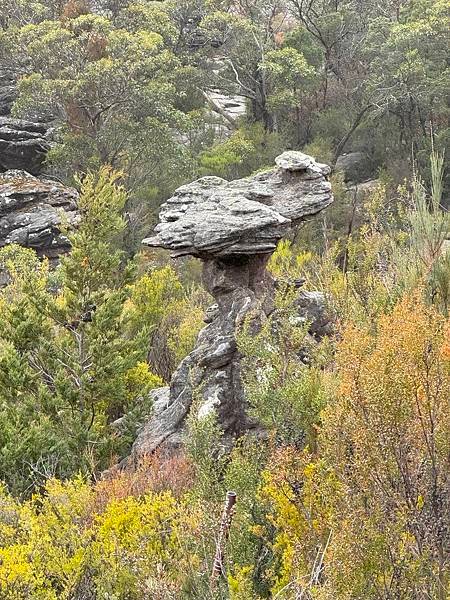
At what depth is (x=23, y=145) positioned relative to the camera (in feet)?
65.3

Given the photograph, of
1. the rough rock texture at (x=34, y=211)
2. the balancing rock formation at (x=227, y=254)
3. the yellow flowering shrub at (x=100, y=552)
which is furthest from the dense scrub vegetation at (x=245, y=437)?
the rough rock texture at (x=34, y=211)

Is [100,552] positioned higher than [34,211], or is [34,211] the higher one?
[34,211]

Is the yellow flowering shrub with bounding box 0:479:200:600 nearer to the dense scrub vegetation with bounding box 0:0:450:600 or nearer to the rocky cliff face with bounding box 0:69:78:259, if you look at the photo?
the dense scrub vegetation with bounding box 0:0:450:600

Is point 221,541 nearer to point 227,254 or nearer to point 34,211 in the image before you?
point 227,254

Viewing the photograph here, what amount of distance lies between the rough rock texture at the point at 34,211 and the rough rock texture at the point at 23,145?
1746 millimetres

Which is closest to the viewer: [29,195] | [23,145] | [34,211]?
[34,211]

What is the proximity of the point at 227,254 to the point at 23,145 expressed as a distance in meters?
14.8

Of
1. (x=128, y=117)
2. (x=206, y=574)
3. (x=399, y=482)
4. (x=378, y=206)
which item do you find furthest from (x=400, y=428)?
(x=128, y=117)

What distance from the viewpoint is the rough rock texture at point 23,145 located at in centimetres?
1997

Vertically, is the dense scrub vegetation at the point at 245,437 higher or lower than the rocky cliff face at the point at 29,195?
lower

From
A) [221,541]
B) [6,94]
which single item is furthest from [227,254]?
[6,94]

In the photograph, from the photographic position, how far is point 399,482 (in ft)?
9.67

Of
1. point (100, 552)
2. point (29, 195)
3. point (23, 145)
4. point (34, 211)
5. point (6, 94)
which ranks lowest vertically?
point (100, 552)

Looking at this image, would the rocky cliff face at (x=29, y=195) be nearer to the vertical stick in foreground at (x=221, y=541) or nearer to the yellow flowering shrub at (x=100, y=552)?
the yellow flowering shrub at (x=100, y=552)
